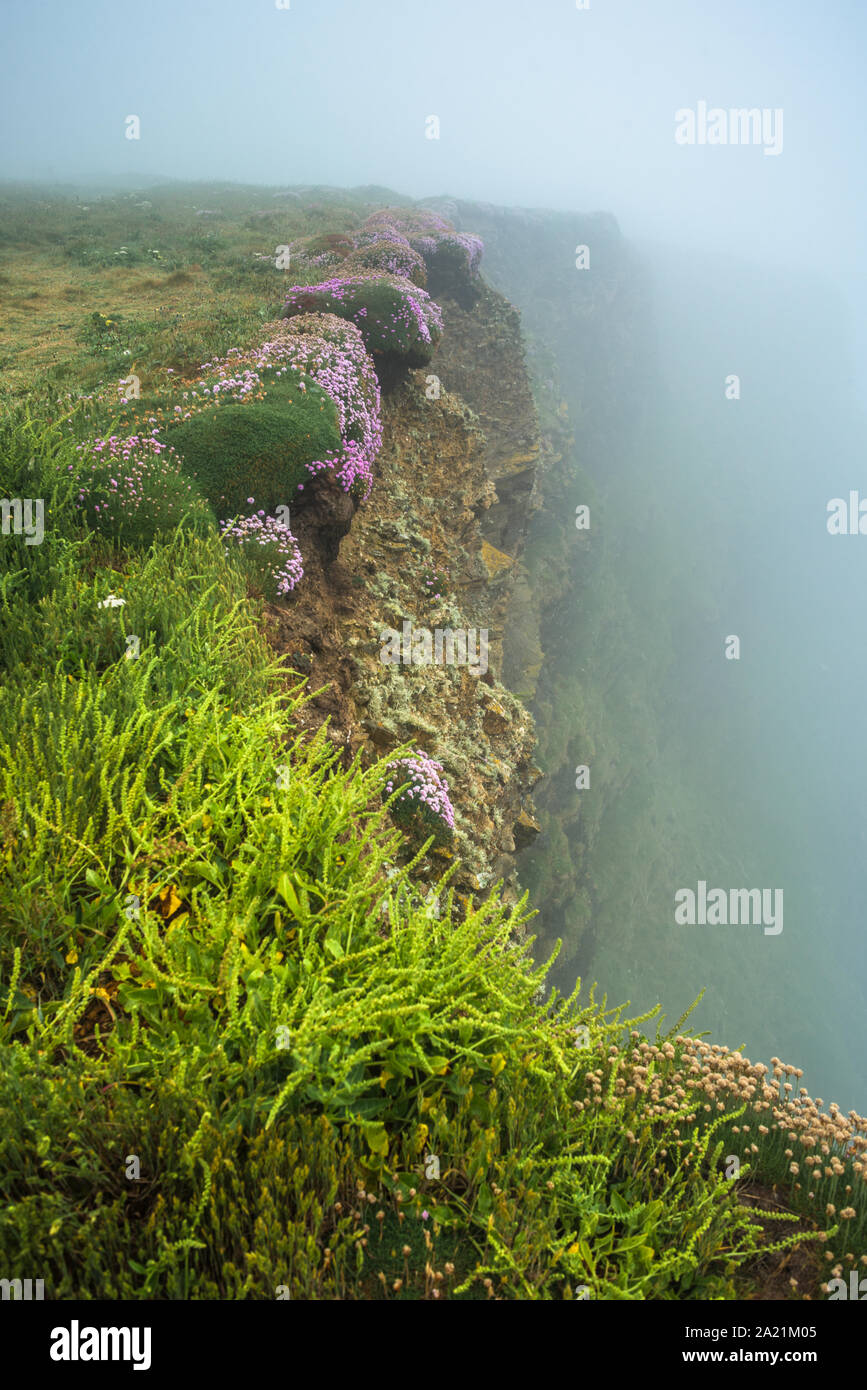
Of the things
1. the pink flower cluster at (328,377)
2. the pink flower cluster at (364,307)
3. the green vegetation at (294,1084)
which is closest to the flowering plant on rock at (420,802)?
the green vegetation at (294,1084)

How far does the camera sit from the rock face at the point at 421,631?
7871 mm

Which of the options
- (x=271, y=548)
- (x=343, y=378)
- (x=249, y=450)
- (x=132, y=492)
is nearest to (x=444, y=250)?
(x=343, y=378)

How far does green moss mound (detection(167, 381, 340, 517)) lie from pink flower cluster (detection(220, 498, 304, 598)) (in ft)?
1.10

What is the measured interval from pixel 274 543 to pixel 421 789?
135 inches

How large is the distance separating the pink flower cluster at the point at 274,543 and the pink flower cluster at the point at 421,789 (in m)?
2.50

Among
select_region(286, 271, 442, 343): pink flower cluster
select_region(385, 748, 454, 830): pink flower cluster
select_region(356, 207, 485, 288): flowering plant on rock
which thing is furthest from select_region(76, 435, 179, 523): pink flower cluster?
select_region(356, 207, 485, 288): flowering plant on rock

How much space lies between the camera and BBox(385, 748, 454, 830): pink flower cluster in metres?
7.29

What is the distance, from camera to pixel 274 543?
758 cm

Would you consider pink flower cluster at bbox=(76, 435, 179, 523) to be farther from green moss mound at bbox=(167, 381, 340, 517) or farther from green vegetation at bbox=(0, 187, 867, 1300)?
green vegetation at bbox=(0, 187, 867, 1300)

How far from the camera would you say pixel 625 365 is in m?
66.2

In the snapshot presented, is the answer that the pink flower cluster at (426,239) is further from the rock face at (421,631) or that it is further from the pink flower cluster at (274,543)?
the pink flower cluster at (274,543)

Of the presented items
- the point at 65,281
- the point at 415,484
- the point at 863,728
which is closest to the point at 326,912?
the point at 415,484
